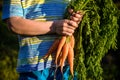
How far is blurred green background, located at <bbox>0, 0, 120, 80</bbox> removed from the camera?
23.2 feet

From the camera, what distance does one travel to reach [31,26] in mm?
3549

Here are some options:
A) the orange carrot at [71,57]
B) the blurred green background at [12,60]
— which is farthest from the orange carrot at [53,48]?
A: the blurred green background at [12,60]

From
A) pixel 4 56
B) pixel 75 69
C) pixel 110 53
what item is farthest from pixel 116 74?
pixel 75 69

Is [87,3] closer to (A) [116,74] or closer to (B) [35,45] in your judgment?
(B) [35,45]

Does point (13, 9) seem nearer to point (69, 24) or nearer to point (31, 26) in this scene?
point (31, 26)

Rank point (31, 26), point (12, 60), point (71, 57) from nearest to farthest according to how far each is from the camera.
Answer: point (31, 26)
point (71, 57)
point (12, 60)

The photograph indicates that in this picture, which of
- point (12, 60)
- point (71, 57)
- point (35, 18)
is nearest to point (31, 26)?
point (35, 18)

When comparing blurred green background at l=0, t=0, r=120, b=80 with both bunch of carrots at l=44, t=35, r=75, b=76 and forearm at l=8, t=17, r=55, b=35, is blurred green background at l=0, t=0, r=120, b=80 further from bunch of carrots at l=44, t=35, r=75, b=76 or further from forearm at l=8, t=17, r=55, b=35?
forearm at l=8, t=17, r=55, b=35

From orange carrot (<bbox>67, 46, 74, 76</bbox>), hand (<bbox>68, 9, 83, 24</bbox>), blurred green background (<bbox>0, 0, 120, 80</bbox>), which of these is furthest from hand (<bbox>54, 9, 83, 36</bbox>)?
blurred green background (<bbox>0, 0, 120, 80</bbox>)

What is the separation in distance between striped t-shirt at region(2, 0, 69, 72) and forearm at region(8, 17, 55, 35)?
1.9 inches

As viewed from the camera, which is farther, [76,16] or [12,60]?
[12,60]

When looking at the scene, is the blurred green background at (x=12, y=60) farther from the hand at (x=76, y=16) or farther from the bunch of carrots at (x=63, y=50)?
the hand at (x=76, y=16)

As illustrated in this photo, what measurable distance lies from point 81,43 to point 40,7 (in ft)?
1.14

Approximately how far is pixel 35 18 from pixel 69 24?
227mm
